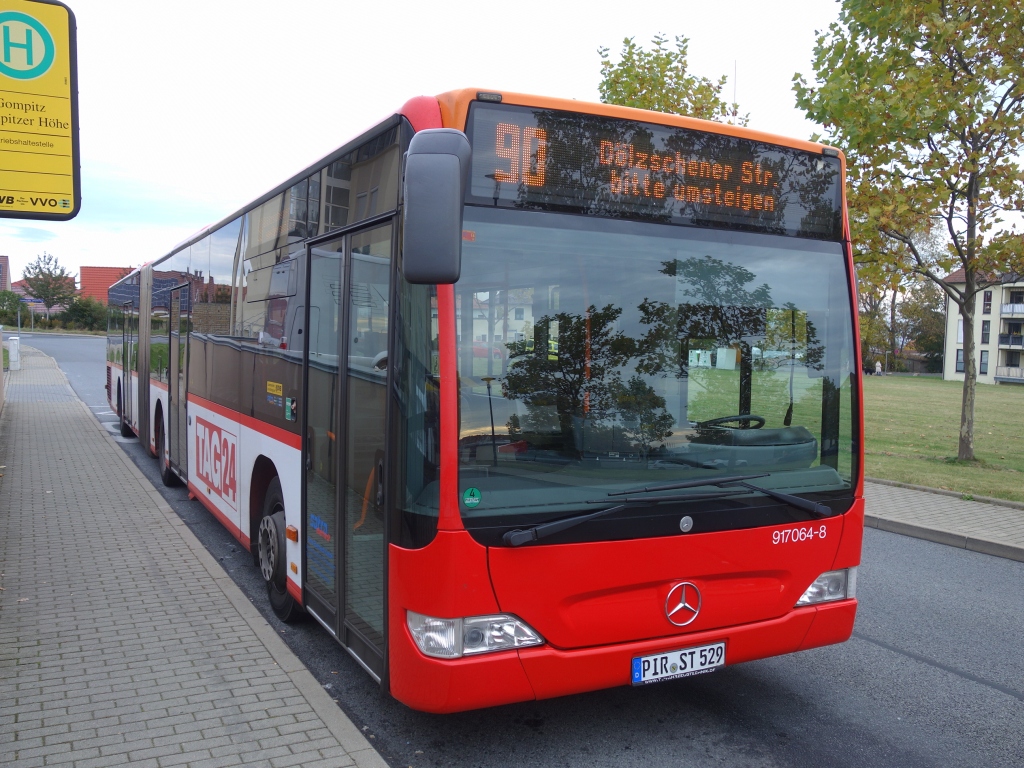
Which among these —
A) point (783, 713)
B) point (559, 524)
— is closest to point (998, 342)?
point (783, 713)

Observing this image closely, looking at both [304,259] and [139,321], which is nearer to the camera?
[304,259]

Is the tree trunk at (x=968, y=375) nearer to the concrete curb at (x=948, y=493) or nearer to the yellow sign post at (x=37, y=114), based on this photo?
the concrete curb at (x=948, y=493)

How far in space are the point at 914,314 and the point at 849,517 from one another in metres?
93.8

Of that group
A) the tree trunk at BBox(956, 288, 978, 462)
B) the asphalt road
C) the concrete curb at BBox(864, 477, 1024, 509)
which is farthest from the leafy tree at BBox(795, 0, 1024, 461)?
the asphalt road

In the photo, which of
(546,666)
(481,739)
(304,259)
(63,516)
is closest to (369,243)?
(304,259)

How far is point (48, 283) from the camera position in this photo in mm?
90188

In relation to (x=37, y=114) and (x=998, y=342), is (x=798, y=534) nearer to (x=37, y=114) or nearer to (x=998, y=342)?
(x=37, y=114)

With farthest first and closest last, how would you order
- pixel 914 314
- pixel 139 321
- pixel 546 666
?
1. pixel 914 314
2. pixel 139 321
3. pixel 546 666

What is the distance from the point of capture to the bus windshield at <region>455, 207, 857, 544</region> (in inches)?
140

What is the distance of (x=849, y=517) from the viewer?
4.30m

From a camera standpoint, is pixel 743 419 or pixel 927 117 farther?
pixel 927 117

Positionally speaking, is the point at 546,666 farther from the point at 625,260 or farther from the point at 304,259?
the point at 304,259

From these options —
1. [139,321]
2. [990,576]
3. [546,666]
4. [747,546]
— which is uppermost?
[139,321]

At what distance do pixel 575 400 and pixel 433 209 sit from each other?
3.45 ft
